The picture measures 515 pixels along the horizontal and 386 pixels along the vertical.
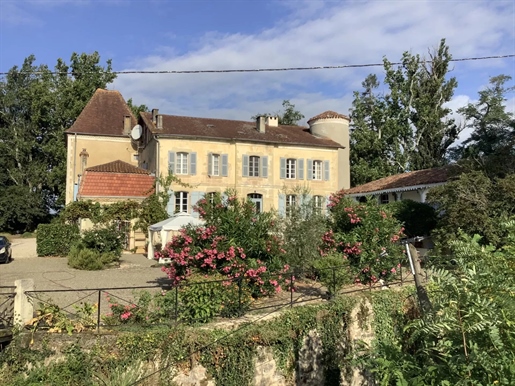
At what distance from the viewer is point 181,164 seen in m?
24.3

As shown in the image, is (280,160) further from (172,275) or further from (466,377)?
(466,377)

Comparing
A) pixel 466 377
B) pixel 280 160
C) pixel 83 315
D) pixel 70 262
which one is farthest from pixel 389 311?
pixel 280 160

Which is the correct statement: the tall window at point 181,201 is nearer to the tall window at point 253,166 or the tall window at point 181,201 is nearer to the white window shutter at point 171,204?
the white window shutter at point 171,204

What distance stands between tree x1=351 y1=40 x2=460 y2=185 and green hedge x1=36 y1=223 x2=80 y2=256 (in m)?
21.6

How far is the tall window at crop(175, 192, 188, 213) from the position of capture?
24109 millimetres

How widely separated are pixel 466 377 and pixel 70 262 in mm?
15540

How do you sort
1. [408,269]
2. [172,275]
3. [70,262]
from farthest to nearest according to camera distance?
[70,262]
[408,269]
[172,275]

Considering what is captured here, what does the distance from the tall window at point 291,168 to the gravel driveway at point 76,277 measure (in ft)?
36.8

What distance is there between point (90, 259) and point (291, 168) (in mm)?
14340

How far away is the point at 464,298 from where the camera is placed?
10.0 feet

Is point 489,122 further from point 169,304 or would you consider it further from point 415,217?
point 169,304

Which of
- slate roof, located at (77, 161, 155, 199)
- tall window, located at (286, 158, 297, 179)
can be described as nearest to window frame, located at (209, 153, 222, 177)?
slate roof, located at (77, 161, 155, 199)

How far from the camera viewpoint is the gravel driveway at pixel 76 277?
10.0 m

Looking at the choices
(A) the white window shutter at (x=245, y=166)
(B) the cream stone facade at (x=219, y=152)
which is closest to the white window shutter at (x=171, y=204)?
(B) the cream stone facade at (x=219, y=152)
